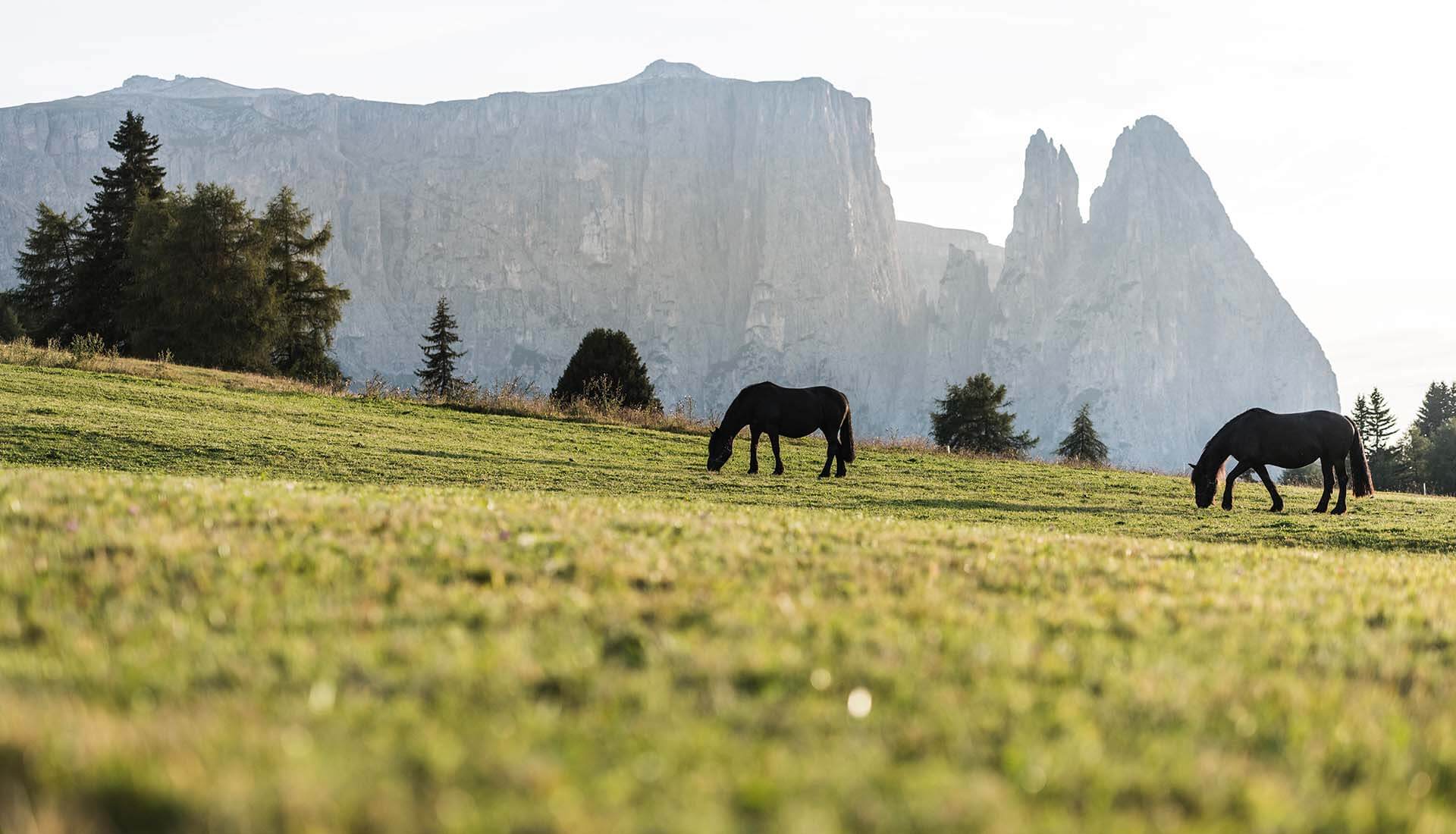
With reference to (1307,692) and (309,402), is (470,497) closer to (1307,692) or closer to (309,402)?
(1307,692)

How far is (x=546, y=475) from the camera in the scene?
22.1 meters

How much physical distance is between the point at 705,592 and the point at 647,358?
7577 inches

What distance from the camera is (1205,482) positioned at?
2389 cm

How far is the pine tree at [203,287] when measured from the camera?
2165 inches

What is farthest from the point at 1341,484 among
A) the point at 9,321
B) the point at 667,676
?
the point at 9,321

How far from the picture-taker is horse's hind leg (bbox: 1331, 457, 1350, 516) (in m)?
23.2

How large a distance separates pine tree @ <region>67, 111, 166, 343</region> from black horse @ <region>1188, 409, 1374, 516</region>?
60.7 m

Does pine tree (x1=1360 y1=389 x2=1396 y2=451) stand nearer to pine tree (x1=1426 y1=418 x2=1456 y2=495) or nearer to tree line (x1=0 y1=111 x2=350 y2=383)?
pine tree (x1=1426 y1=418 x2=1456 y2=495)

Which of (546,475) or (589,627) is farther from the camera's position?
(546,475)

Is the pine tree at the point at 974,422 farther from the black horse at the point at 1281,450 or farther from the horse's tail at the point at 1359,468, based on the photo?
the black horse at the point at 1281,450

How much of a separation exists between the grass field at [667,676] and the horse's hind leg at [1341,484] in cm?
1584

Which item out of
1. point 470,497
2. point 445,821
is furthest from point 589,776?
point 470,497

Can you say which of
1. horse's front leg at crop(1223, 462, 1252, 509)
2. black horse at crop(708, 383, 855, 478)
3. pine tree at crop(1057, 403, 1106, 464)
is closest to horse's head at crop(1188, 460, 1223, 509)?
horse's front leg at crop(1223, 462, 1252, 509)

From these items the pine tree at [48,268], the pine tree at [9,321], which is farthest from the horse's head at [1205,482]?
the pine tree at [9,321]
